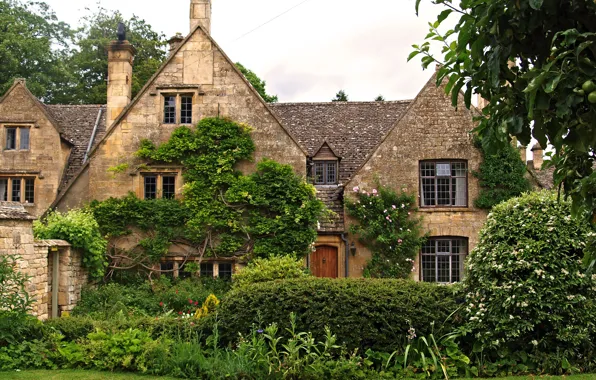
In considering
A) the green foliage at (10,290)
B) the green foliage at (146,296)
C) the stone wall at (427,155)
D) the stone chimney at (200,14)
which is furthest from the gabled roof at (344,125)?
the green foliage at (10,290)

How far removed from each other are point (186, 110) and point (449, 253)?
982cm

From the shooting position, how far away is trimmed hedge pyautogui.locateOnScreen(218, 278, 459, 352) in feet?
33.6

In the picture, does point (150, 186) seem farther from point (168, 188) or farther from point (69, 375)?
point (69, 375)

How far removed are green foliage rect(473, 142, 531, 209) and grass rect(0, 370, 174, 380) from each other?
511 inches

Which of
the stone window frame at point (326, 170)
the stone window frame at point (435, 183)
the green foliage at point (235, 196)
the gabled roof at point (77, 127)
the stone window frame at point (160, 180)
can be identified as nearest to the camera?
the green foliage at point (235, 196)

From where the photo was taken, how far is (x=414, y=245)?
19047 mm

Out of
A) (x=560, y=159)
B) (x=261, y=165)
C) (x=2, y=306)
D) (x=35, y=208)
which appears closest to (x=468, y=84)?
(x=560, y=159)

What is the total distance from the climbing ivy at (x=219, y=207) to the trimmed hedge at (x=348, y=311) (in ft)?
22.5

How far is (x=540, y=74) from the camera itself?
3055mm

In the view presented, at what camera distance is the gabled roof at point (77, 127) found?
23.2 m

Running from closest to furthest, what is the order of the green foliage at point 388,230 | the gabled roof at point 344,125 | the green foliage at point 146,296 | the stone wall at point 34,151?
the green foliage at point 146,296
the green foliage at point 388,230
the gabled roof at point 344,125
the stone wall at point 34,151

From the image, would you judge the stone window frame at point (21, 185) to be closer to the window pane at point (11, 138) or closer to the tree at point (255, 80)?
the window pane at point (11, 138)

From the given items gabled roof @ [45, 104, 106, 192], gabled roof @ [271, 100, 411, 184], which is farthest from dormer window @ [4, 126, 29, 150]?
gabled roof @ [271, 100, 411, 184]

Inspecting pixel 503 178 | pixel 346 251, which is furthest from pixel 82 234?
pixel 503 178
